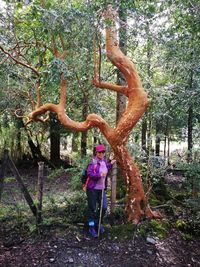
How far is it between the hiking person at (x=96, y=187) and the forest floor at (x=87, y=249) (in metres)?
0.25

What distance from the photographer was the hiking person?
568cm

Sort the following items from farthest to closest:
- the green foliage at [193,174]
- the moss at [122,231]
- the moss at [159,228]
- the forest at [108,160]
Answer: the green foliage at [193,174] < the moss at [159,228] < the moss at [122,231] < the forest at [108,160]

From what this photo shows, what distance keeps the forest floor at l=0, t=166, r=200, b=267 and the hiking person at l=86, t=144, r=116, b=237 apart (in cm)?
25

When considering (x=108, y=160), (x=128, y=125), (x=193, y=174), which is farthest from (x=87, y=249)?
(x=193, y=174)

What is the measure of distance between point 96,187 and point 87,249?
1.17 metres

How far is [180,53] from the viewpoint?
6.71 m

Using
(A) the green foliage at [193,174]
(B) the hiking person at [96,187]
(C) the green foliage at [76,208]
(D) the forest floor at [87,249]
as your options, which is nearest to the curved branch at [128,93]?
(B) the hiking person at [96,187]

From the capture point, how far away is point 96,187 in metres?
5.79

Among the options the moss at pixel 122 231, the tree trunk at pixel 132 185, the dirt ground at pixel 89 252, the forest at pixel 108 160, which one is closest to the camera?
the dirt ground at pixel 89 252

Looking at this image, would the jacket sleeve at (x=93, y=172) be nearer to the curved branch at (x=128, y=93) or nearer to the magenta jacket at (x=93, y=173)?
the magenta jacket at (x=93, y=173)

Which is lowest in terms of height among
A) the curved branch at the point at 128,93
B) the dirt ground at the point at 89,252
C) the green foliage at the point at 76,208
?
the dirt ground at the point at 89,252

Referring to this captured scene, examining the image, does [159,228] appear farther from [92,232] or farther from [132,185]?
[92,232]

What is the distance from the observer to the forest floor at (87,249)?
4.80 metres

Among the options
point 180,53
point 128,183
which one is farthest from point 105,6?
point 128,183
